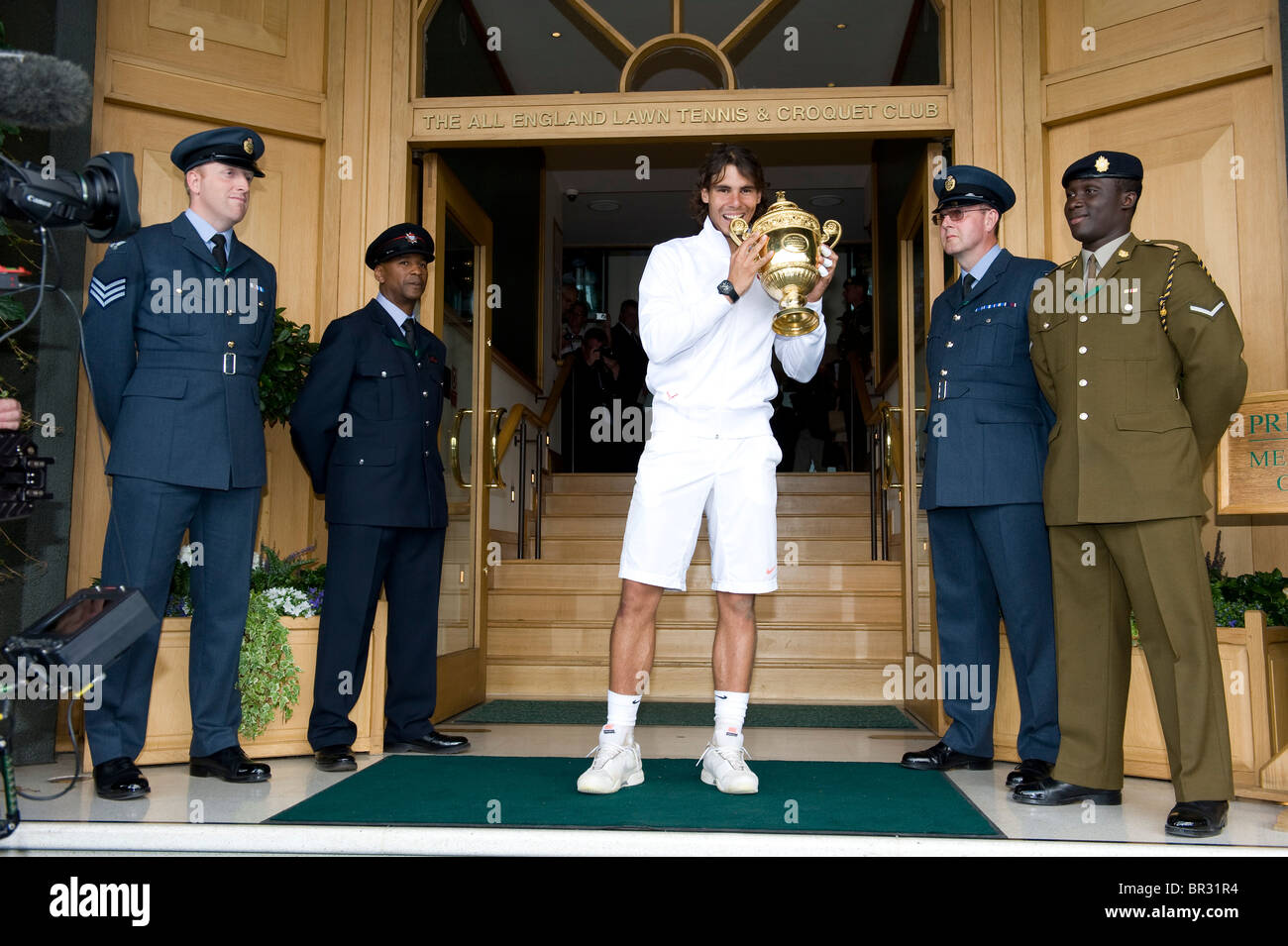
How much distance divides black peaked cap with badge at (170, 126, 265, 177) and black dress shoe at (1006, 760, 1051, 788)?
2734 millimetres

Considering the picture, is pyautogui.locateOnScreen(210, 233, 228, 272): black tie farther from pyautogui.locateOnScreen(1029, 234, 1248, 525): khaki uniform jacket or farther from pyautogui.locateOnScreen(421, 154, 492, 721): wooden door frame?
pyautogui.locateOnScreen(1029, 234, 1248, 525): khaki uniform jacket

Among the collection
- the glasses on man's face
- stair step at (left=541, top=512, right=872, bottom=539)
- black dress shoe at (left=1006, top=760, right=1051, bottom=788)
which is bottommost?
black dress shoe at (left=1006, top=760, right=1051, bottom=788)

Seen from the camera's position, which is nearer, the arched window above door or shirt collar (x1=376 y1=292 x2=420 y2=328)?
shirt collar (x1=376 y1=292 x2=420 y2=328)

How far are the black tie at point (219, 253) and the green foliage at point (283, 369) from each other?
0.40 metres

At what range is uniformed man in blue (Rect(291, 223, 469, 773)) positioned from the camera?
3.42m

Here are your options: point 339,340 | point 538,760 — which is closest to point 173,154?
point 339,340

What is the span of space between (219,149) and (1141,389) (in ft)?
8.30

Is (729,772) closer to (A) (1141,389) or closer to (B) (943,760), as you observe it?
(B) (943,760)

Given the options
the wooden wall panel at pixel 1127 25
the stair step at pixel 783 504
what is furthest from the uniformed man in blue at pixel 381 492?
the stair step at pixel 783 504

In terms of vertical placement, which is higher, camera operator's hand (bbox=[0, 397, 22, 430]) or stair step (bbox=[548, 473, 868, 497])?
stair step (bbox=[548, 473, 868, 497])

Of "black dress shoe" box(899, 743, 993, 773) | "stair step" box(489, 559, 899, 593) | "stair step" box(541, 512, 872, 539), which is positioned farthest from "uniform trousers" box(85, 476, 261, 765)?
"stair step" box(541, 512, 872, 539)

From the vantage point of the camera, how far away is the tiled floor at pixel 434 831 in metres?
2.20

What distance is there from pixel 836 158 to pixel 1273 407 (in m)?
6.25
